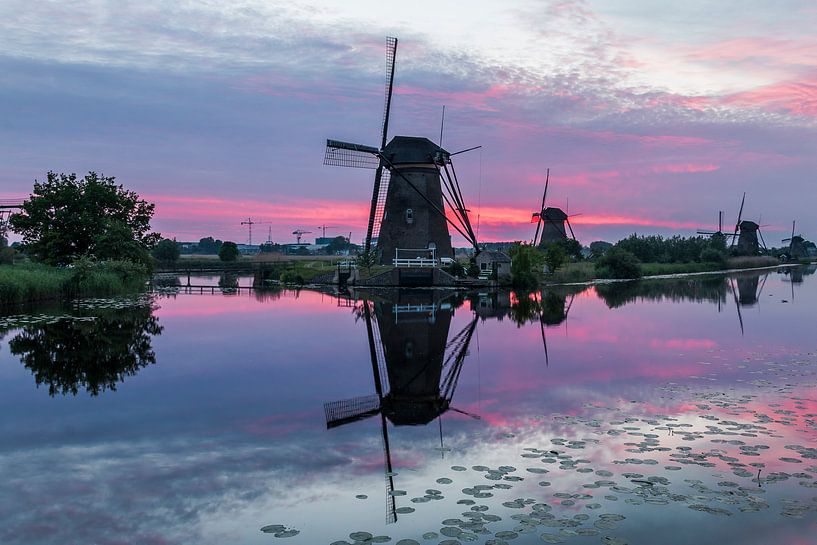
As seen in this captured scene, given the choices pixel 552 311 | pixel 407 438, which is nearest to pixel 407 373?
pixel 407 438

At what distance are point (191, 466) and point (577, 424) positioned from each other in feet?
18.6

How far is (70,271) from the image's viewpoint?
3538cm

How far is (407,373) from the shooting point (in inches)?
578

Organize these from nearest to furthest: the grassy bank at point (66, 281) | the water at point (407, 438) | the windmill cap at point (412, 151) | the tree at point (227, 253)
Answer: the water at point (407, 438) < the grassy bank at point (66, 281) < the windmill cap at point (412, 151) < the tree at point (227, 253)

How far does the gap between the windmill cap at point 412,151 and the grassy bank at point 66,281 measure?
18319mm

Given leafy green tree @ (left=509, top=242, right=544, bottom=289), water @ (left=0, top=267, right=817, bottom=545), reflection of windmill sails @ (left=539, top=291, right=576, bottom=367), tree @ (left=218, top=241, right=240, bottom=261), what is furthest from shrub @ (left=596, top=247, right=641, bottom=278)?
tree @ (left=218, top=241, right=240, bottom=261)

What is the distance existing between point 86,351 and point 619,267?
5402 centimetres

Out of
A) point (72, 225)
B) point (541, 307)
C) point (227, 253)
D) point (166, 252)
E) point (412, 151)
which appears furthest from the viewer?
point (166, 252)

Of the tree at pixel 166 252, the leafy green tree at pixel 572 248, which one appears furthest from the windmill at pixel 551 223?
the tree at pixel 166 252

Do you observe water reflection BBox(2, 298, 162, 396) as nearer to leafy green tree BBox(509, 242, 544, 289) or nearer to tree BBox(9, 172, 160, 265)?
tree BBox(9, 172, 160, 265)

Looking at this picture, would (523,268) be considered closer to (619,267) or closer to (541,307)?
(541,307)

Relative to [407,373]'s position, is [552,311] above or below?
above

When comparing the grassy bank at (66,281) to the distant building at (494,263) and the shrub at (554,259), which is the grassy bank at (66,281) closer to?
the distant building at (494,263)

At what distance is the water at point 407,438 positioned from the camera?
21.6 ft
